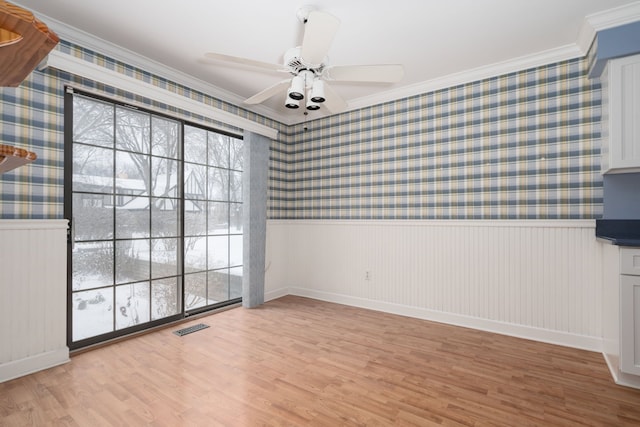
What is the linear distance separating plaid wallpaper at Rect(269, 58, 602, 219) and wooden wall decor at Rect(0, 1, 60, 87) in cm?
341

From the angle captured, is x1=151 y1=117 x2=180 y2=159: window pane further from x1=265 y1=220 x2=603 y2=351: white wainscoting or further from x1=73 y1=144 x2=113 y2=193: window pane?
x1=265 y1=220 x2=603 y2=351: white wainscoting

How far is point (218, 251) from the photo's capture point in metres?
3.90

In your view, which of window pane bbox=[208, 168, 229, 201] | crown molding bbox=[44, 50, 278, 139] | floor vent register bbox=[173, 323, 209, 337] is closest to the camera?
crown molding bbox=[44, 50, 278, 139]

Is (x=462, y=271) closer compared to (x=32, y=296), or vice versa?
(x=32, y=296)

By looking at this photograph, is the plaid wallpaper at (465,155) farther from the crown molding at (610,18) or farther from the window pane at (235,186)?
the window pane at (235,186)

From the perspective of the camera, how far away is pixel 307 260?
4.55 m

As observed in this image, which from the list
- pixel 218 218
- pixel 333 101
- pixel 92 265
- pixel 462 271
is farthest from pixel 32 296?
pixel 462 271

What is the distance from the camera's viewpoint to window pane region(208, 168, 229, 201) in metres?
3.79

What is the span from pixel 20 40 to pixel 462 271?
353cm

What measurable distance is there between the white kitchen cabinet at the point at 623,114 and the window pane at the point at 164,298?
3.99 m

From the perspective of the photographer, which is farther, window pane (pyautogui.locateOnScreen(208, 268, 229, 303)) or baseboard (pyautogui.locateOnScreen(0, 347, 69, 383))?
window pane (pyautogui.locateOnScreen(208, 268, 229, 303))

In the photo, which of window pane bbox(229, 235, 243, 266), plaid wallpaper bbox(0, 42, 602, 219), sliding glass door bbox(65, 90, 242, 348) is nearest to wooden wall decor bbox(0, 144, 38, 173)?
plaid wallpaper bbox(0, 42, 602, 219)

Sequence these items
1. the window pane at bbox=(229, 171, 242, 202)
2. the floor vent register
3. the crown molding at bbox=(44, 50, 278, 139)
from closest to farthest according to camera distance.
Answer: the crown molding at bbox=(44, 50, 278, 139) < the floor vent register < the window pane at bbox=(229, 171, 242, 202)

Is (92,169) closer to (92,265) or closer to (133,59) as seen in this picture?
(92,265)
